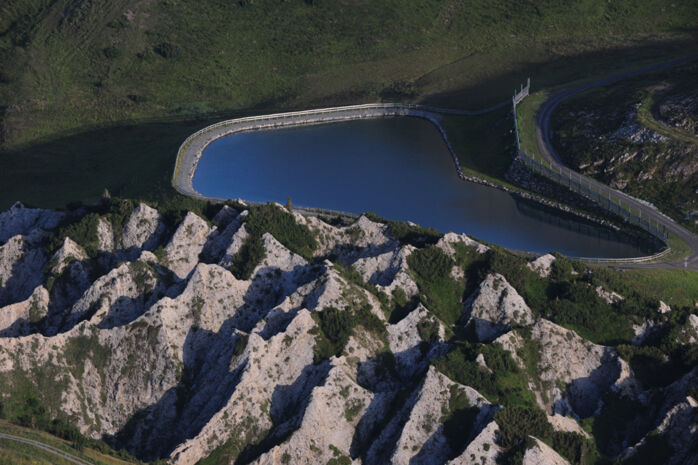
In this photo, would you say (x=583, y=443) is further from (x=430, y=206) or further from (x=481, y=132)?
(x=481, y=132)

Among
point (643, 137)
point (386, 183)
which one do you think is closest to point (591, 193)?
point (643, 137)

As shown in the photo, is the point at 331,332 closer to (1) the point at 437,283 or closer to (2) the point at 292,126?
(1) the point at 437,283

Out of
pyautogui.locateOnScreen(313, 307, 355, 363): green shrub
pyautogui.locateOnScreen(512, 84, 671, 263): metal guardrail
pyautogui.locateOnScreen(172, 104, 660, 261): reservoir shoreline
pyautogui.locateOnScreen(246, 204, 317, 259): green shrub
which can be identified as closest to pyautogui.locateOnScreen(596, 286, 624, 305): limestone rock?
pyautogui.locateOnScreen(313, 307, 355, 363): green shrub

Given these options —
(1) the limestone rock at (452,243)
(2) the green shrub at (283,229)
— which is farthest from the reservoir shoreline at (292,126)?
(1) the limestone rock at (452,243)

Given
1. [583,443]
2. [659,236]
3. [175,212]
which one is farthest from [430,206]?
[583,443]

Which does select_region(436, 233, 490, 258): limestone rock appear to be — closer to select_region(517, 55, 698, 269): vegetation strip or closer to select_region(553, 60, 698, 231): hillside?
select_region(517, 55, 698, 269): vegetation strip

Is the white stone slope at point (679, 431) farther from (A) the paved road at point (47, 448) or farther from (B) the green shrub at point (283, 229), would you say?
(B) the green shrub at point (283, 229)
